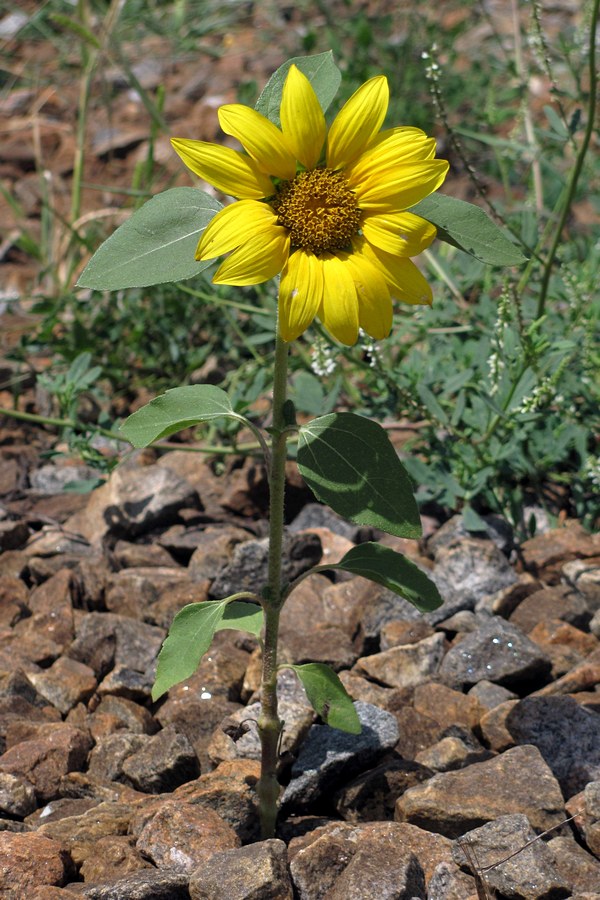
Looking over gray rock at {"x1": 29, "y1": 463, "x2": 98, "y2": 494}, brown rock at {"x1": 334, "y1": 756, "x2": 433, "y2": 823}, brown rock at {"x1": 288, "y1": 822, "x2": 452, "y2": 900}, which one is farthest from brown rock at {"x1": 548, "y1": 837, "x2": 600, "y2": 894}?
gray rock at {"x1": 29, "y1": 463, "x2": 98, "y2": 494}

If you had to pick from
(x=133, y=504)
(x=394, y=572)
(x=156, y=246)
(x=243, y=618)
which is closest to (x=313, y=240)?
(x=156, y=246)

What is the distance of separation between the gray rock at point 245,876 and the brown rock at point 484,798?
334 mm

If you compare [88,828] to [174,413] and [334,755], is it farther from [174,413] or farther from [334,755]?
[174,413]

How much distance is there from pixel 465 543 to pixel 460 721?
730mm

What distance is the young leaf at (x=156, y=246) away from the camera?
1808 millimetres

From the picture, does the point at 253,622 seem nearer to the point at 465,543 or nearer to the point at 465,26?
the point at 465,543

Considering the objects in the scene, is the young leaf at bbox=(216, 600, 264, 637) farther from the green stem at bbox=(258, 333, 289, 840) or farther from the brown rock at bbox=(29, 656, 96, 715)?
the brown rock at bbox=(29, 656, 96, 715)

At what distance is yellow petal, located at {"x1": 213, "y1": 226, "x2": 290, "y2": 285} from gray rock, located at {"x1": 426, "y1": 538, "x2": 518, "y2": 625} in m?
1.50

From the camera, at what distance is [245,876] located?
194 centimetres

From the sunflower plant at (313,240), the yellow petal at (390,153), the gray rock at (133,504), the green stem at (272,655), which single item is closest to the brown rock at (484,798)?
the green stem at (272,655)

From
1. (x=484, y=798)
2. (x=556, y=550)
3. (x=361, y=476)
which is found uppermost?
(x=361, y=476)

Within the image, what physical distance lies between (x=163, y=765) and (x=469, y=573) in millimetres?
1116

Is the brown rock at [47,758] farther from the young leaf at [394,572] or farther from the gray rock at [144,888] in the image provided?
the young leaf at [394,572]

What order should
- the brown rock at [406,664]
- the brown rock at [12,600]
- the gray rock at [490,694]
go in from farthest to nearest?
the brown rock at [12,600] < the brown rock at [406,664] < the gray rock at [490,694]
